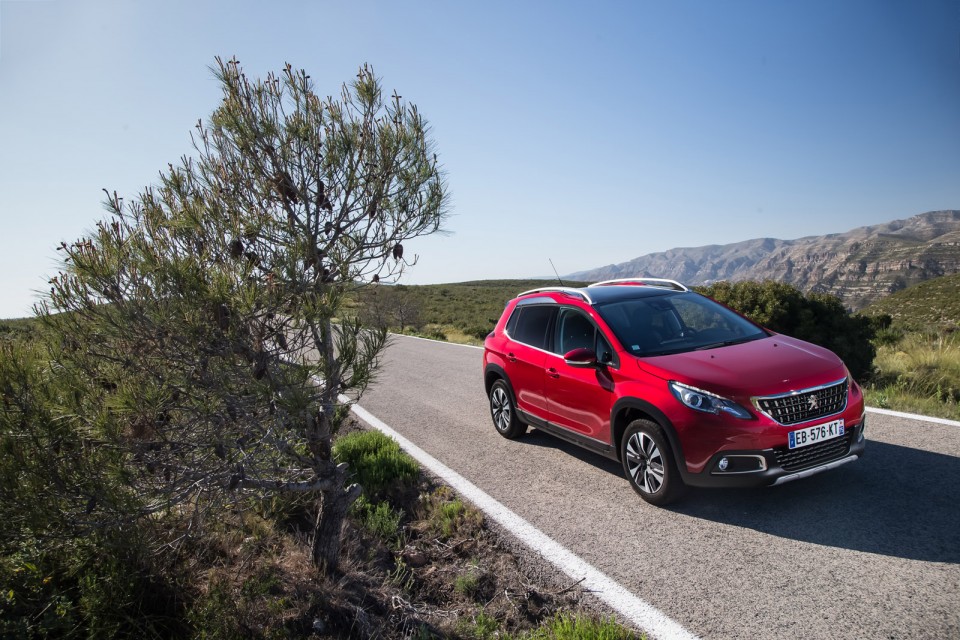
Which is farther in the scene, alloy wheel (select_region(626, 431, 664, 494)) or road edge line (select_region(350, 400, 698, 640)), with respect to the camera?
alloy wheel (select_region(626, 431, 664, 494))

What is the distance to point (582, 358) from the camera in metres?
4.99

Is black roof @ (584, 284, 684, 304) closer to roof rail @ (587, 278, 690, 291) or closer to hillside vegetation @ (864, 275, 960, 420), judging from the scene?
roof rail @ (587, 278, 690, 291)

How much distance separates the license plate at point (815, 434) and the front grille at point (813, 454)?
0.04 metres

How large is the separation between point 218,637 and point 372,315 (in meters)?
1.89

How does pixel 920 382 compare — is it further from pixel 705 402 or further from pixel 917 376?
pixel 705 402

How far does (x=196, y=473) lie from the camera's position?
303 centimetres

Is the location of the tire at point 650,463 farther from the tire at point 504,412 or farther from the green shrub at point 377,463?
the green shrub at point 377,463

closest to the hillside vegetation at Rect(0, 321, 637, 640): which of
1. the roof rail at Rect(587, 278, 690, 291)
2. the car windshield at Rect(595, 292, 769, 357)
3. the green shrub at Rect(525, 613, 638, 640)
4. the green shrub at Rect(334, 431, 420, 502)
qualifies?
the green shrub at Rect(525, 613, 638, 640)

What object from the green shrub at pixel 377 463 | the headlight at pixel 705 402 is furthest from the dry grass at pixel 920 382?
the green shrub at pixel 377 463

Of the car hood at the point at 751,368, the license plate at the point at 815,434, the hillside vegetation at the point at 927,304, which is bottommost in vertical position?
the hillside vegetation at the point at 927,304

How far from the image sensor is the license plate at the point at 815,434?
3.94 m

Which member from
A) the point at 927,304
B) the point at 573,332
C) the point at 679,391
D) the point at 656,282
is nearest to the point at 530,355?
the point at 573,332

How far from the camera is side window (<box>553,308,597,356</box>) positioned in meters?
5.38

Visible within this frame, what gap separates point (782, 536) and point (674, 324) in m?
2.17
